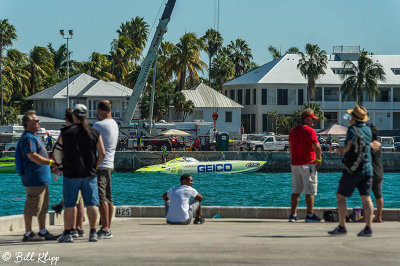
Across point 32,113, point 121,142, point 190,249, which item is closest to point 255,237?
point 190,249

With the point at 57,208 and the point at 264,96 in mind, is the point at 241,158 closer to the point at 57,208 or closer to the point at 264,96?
the point at 264,96

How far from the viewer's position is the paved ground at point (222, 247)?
7.95 m

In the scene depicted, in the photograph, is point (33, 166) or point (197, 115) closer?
point (33, 166)

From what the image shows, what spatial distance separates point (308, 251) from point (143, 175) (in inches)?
1490

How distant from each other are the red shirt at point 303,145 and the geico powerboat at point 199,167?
33.0 meters

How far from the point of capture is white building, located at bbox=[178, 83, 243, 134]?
71.3 meters

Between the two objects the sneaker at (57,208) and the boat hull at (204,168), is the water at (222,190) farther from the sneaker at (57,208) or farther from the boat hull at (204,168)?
the sneaker at (57,208)

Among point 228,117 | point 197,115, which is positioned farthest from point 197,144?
point 228,117

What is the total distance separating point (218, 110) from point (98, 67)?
77.9 ft

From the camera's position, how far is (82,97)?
228ft

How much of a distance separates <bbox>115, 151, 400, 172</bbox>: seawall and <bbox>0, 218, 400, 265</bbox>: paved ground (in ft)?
126

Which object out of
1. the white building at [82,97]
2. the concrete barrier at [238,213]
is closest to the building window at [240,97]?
the white building at [82,97]

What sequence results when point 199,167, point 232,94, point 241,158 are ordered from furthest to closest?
point 232,94, point 241,158, point 199,167

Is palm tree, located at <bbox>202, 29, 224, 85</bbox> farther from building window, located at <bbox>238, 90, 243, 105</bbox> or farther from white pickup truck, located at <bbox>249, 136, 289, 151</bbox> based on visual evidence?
white pickup truck, located at <bbox>249, 136, 289, 151</bbox>
